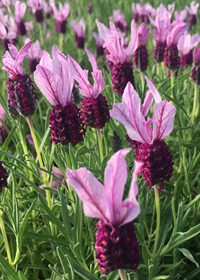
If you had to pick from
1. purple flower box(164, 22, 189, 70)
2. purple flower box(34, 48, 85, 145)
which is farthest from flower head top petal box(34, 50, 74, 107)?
purple flower box(164, 22, 189, 70)

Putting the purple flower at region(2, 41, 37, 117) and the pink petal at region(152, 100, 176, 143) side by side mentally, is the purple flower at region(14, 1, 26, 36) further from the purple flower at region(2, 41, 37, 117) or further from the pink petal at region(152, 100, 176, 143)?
the pink petal at region(152, 100, 176, 143)

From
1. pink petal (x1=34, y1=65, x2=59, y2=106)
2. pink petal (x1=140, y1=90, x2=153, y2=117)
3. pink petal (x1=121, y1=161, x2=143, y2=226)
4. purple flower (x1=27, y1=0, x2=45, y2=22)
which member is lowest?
pink petal (x1=121, y1=161, x2=143, y2=226)

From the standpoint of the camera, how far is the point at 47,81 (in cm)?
94

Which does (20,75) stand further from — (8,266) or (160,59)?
(160,59)

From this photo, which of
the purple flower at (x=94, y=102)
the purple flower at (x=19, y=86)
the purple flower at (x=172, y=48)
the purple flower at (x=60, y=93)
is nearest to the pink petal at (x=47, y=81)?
the purple flower at (x=60, y=93)

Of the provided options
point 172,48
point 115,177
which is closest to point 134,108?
point 115,177

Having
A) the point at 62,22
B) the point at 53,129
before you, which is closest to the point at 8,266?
the point at 53,129

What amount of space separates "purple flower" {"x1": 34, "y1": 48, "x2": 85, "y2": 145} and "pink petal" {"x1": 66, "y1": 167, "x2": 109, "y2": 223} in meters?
0.43

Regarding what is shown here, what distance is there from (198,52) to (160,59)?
1.33 feet

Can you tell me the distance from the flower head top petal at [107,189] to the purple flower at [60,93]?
43cm

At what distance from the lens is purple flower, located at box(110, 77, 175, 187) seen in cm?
80

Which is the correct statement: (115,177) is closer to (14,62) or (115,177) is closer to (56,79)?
(56,79)

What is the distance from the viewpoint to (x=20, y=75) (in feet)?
3.85

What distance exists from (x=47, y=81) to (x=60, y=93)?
0.20 feet
